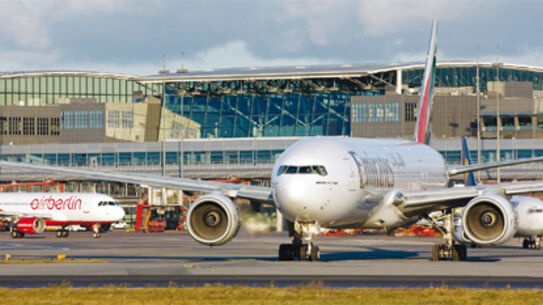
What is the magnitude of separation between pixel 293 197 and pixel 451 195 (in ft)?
25.5

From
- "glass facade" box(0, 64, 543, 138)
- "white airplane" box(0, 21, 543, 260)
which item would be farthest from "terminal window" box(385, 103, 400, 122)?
"white airplane" box(0, 21, 543, 260)

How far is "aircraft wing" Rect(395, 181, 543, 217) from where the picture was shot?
39.9 m

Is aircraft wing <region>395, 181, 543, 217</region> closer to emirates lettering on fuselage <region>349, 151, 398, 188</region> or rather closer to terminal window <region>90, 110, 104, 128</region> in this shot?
emirates lettering on fuselage <region>349, 151, 398, 188</region>

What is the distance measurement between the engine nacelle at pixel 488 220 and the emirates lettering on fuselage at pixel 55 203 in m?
60.1

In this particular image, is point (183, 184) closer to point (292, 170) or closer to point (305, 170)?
point (292, 170)

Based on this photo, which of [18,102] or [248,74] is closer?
[248,74]

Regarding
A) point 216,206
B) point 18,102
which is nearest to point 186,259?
point 216,206

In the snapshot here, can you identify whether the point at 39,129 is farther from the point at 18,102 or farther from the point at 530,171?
the point at 530,171

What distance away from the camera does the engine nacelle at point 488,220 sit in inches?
1473

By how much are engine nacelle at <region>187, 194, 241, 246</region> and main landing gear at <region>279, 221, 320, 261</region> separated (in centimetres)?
236

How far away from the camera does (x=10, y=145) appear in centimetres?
13488

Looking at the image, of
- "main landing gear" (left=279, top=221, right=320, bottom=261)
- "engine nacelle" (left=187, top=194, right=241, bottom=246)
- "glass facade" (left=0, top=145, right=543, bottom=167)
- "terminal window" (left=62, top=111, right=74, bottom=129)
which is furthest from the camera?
"terminal window" (left=62, top=111, right=74, bottom=129)

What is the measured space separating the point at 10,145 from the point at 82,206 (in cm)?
4603

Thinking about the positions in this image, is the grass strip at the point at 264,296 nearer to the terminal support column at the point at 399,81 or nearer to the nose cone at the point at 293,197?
the nose cone at the point at 293,197
